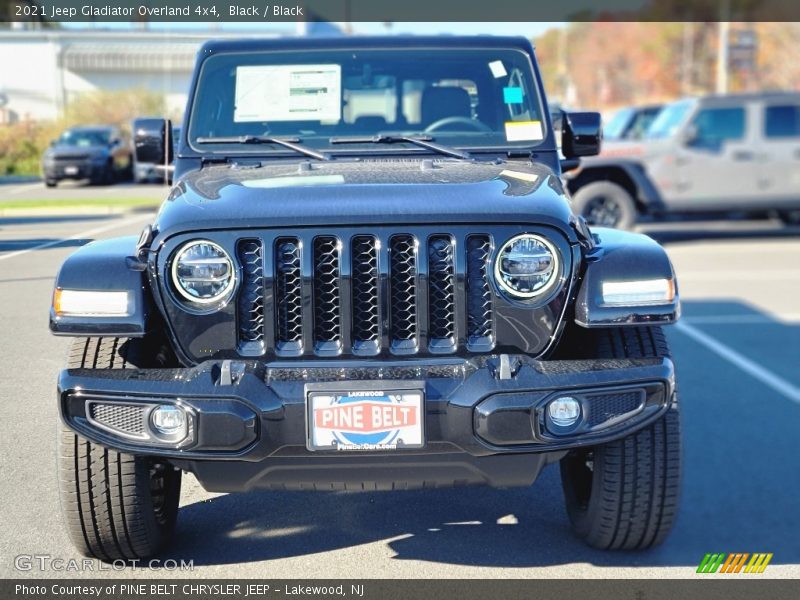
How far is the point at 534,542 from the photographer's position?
399cm

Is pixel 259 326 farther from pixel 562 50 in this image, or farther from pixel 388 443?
pixel 562 50

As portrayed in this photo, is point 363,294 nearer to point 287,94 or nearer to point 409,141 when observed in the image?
point 409,141

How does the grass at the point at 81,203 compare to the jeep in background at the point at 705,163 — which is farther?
the jeep in background at the point at 705,163

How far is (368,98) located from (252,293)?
1.74m

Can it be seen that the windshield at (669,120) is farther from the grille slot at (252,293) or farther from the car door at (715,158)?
the grille slot at (252,293)

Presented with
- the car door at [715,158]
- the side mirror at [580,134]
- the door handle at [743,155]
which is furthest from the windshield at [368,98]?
the door handle at [743,155]

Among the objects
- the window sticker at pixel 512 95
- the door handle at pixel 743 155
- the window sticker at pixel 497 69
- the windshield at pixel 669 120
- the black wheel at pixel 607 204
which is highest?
the window sticker at pixel 497 69

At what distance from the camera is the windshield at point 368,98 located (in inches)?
182

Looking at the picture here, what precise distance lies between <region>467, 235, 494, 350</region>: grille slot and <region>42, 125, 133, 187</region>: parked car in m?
3.06

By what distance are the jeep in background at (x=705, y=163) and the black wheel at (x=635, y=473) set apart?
32.0 ft

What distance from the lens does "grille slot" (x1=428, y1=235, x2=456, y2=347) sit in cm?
341

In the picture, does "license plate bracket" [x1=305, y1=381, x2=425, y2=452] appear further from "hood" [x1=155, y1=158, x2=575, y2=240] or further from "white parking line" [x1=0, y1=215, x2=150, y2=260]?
"white parking line" [x1=0, y1=215, x2=150, y2=260]

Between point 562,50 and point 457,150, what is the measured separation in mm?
65461

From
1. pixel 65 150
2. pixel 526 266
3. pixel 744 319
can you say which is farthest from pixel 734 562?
pixel 744 319
